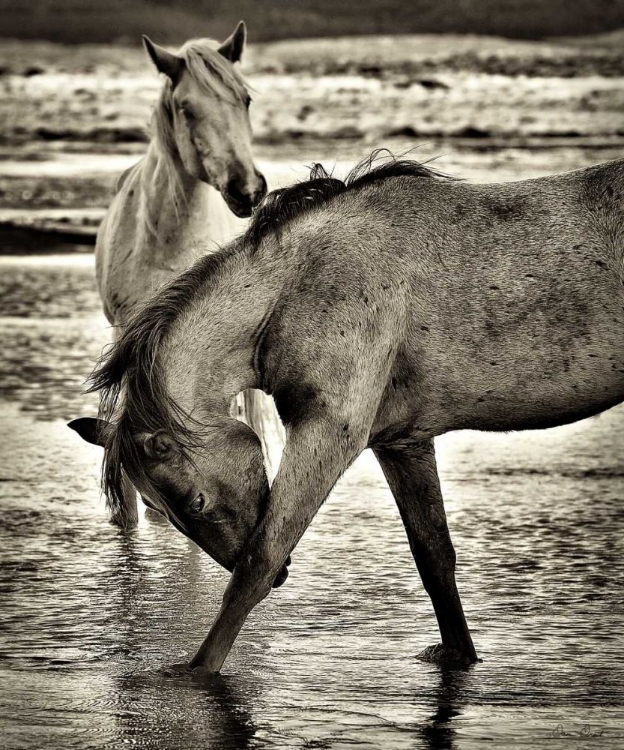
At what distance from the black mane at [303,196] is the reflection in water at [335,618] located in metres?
1.51

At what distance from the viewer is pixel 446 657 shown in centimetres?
536

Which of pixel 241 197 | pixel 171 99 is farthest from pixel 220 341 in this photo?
pixel 171 99

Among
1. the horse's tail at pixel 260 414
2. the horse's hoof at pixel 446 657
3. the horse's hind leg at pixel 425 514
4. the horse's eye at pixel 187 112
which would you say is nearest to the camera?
the horse's hoof at pixel 446 657

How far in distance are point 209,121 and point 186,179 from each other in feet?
1.26

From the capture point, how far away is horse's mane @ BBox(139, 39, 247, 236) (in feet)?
26.9

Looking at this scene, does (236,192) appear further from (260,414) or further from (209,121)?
(260,414)

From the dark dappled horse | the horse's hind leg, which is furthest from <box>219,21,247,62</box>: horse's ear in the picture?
the horse's hind leg

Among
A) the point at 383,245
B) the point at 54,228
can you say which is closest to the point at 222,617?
the point at 383,245

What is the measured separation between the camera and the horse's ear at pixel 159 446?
506 cm

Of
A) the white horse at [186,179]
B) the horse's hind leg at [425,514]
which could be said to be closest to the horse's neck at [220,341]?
the horse's hind leg at [425,514]

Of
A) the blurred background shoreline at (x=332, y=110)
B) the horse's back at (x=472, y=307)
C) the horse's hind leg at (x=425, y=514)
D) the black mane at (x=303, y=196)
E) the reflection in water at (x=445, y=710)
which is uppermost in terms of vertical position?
the black mane at (x=303, y=196)

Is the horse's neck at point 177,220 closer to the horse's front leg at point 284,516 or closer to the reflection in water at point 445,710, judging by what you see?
the horse's front leg at point 284,516

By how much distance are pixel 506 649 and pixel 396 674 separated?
498 millimetres

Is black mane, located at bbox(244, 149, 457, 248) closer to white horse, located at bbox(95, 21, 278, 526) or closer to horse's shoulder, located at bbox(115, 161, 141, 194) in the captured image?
white horse, located at bbox(95, 21, 278, 526)
